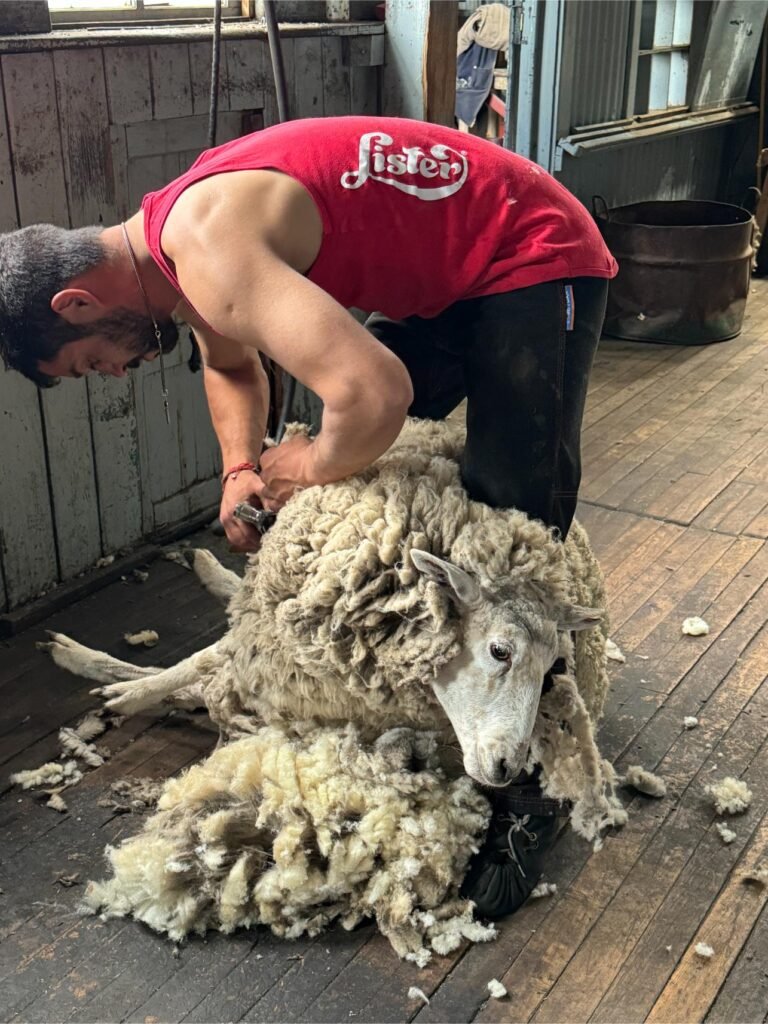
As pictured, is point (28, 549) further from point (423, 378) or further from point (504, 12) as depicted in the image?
point (504, 12)

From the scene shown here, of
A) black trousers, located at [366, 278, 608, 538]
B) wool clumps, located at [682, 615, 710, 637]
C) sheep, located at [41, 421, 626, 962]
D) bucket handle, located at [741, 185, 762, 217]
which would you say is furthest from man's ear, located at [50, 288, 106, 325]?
bucket handle, located at [741, 185, 762, 217]

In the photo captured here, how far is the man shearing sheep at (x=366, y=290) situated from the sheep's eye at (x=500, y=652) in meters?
0.28

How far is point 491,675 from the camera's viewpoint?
6.21 feet

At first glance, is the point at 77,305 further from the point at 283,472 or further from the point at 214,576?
the point at 214,576

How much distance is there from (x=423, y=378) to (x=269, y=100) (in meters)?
1.70

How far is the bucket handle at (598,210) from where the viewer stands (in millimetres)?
5441

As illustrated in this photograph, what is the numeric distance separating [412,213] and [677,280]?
3842mm

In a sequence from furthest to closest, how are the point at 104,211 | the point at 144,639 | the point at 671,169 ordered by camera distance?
the point at 671,169
the point at 104,211
the point at 144,639

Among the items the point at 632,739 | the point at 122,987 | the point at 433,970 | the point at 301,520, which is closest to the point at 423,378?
the point at 301,520

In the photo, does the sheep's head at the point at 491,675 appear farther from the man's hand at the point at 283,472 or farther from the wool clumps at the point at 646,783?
the wool clumps at the point at 646,783

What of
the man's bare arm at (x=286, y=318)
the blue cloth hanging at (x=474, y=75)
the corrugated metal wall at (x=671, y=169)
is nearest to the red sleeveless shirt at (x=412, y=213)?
the man's bare arm at (x=286, y=318)

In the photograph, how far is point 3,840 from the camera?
6.98 feet

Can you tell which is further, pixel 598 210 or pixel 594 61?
pixel 598 210

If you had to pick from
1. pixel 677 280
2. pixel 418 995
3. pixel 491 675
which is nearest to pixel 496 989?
pixel 418 995
